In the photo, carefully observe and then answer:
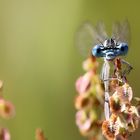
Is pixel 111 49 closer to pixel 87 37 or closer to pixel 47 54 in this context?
pixel 87 37

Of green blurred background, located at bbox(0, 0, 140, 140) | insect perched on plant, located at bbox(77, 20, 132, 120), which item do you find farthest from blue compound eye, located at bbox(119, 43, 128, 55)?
green blurred background, located at bbox(0, 0, 140, 140)

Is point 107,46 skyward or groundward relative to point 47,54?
groundward

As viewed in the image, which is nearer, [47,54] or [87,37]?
[87,37]

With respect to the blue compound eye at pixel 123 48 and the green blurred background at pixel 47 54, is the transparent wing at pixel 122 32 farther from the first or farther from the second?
the green blurred background at pixel 47 54

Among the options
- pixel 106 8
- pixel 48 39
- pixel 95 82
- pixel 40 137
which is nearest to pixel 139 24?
pixel 106 8

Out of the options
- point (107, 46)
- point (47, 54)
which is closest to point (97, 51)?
point (107, 46)

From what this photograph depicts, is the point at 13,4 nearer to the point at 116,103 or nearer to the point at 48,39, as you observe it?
the point at 48,39


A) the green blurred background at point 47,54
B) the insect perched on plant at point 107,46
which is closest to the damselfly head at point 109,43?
the insect perched on plant at point 107,46

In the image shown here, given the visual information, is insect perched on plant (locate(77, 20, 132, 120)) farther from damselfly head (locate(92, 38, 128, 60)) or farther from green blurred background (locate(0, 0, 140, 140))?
green blurred background (locate(0, 0, 140, 140))
